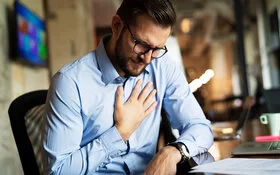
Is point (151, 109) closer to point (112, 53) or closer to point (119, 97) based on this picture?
point (119, 97)

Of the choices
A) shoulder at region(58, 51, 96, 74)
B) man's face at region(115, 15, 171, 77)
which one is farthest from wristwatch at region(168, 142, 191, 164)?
shoulder at region(58, 51, 96, 74)

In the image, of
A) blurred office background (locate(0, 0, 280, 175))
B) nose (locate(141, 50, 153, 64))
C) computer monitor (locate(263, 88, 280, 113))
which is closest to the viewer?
nose (locate(141, 50, 153, 64))

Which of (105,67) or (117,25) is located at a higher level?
(117,25)

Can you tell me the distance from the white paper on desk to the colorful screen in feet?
7.71

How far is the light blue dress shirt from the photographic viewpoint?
108cm

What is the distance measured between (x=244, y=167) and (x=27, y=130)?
29.3 inches

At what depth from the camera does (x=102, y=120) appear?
1.18 m

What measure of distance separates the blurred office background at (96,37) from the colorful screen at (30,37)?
54mm

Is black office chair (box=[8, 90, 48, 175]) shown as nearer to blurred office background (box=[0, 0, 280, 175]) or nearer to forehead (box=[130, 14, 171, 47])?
forehead (box=[130, 14, 171, 47])

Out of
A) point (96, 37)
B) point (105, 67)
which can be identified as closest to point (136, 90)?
point (105, 67)

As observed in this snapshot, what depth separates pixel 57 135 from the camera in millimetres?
1071

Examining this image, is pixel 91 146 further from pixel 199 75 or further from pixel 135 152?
pixel 199 75

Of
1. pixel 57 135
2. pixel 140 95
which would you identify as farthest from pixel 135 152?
pixel 57 135

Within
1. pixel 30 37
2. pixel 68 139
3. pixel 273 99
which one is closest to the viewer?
pixel 68 139
